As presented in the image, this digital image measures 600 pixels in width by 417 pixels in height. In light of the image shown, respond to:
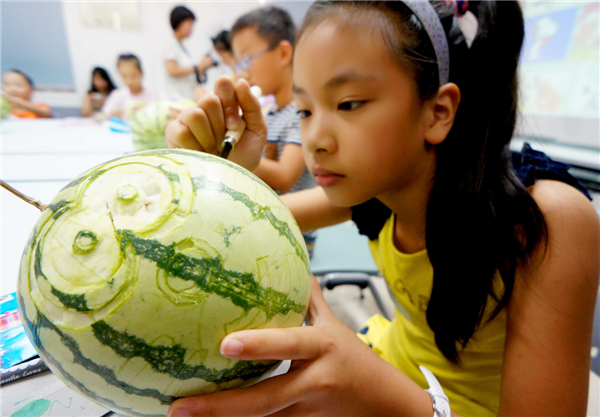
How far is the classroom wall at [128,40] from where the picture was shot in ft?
16.7

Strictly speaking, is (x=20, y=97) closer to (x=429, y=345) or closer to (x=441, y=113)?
(x=441, y=113)

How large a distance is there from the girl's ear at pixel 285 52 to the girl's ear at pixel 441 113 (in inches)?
48.9

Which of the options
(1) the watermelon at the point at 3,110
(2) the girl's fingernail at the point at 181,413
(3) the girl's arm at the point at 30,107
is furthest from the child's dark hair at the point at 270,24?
(3) the girl's arm at the point at 30,107

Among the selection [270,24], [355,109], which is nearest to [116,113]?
[270,24]

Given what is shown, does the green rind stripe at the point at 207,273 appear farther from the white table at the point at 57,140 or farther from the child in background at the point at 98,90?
the child in background at the point at 98,90

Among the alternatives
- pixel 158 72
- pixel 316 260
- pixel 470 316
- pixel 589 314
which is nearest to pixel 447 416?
pixel 470 316

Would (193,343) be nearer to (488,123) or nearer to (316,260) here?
(488,123)

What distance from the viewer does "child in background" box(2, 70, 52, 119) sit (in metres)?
Result: 3.34

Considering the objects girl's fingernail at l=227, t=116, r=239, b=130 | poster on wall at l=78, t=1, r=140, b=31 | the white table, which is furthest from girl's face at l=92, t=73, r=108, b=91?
girl's fingernail at l=227, t=116, r=239, b=130

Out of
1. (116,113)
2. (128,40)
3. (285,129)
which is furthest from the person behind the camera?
(128,40)

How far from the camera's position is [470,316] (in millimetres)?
793

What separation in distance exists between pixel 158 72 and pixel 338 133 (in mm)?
6094

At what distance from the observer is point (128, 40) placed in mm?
5398

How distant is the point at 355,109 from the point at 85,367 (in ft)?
2.20
